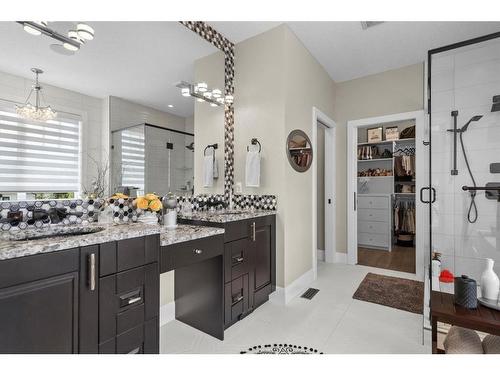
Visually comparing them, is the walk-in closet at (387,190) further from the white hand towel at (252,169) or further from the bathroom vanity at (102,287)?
the bathroom vanity at (102,287)

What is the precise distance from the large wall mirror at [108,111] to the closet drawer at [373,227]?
3.49 metres

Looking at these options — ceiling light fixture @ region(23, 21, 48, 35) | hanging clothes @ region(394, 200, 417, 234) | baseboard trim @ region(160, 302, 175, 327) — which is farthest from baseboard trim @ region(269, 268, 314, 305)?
hanging clothes @ region(394, 200, 417, 234)

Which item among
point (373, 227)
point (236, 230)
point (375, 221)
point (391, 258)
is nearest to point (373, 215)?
point (375, 221)

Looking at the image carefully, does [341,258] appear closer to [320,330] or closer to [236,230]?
[320,330]

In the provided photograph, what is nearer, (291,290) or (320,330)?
(320,330)

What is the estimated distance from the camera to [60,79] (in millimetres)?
1479

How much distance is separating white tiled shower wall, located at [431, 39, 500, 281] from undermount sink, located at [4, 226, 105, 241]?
114 inches

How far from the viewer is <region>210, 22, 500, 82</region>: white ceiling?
253 cm

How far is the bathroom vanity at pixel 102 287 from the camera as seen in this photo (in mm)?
919

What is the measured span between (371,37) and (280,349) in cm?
319

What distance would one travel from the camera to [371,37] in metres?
2.74

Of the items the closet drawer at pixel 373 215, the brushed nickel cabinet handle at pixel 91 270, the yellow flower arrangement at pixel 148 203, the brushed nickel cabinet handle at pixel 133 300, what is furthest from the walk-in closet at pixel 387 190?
the brushed nickel cabinet handle at pixel 91 270
